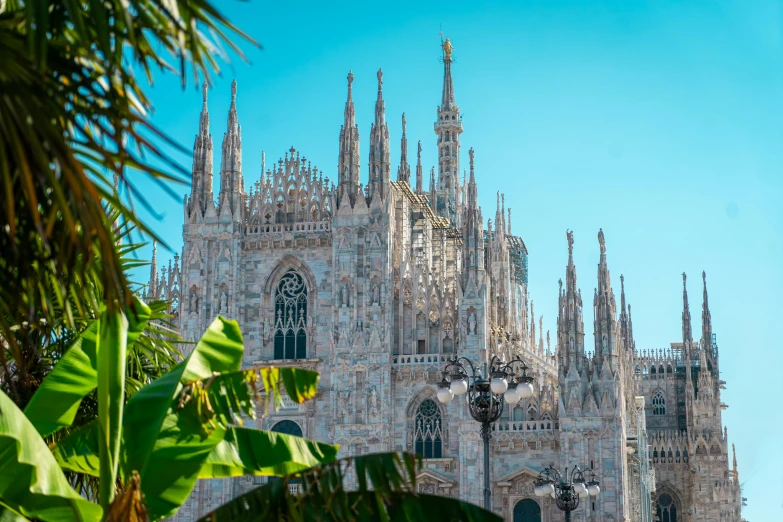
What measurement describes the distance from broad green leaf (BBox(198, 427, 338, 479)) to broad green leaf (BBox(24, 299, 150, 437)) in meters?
1.45

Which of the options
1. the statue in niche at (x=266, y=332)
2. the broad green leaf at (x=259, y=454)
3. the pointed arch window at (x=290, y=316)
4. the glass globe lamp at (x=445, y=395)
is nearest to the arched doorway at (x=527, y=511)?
the pointed arch window at (x=290, y=316)

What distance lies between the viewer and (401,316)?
43188mm

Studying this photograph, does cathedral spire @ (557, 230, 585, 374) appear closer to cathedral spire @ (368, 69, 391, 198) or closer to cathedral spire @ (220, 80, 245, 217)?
cathedral spire @ (368, 69, 391, 198)

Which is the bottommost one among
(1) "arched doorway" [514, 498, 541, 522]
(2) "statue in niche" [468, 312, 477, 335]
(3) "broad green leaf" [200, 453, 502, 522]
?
(3) "broad green leaf" [200, 453, 502, 522]

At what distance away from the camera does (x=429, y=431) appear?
4200 centimetres

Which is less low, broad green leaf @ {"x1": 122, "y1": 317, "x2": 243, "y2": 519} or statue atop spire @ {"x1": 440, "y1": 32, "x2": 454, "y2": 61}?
statue atop spire @ {"x1": 440, "y1": 32, "x2": 454, "y2": 61}

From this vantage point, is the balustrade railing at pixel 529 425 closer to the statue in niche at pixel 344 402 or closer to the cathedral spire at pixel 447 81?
the statue in niche at pixel 344 402

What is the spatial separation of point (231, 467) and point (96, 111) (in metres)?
6.16

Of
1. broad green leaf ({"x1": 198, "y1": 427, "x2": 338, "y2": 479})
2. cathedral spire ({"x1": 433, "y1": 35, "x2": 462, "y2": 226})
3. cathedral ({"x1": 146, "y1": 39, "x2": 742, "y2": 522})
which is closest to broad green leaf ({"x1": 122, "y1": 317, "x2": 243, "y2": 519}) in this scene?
broad green leaf ({"x1": 198, "y1": 427, "x2": 338, "y2": 479})

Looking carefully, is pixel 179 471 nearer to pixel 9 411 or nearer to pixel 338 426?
pixel 9 411

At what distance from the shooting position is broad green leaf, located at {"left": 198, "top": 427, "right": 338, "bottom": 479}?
39.0 feet

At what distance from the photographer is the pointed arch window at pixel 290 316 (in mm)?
44219

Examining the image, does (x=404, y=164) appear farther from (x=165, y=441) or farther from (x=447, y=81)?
(x=165, y=441)

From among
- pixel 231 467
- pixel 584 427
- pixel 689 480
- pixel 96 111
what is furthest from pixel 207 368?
pixel 689 480
